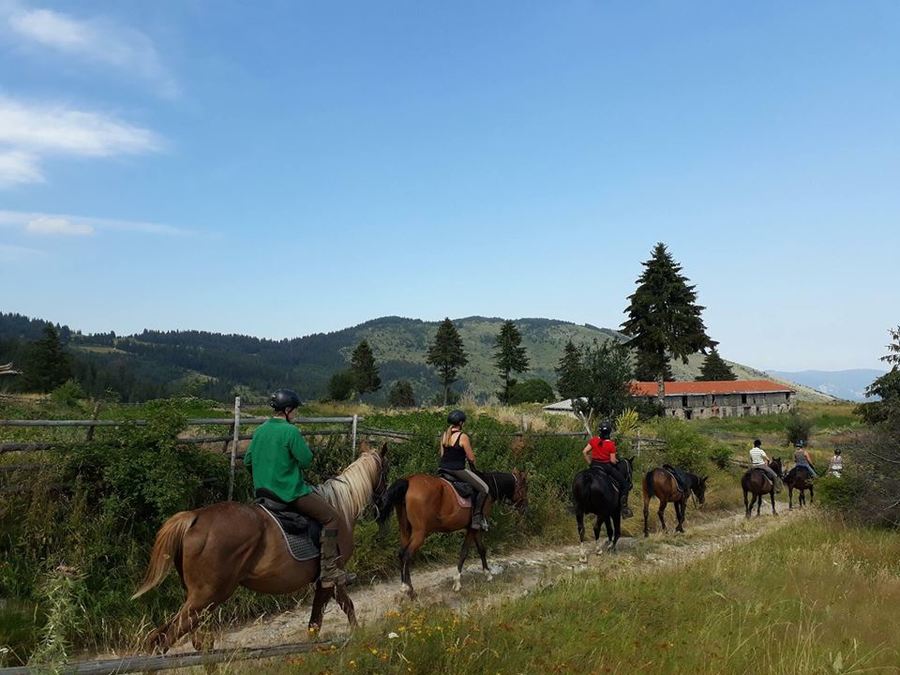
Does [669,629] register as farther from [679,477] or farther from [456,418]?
→ [679,477]

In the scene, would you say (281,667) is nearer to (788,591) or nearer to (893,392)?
(788,591)

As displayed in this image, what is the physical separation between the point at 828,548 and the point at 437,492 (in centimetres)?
685

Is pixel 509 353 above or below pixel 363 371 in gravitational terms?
above

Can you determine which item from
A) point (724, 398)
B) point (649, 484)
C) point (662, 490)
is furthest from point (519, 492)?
point (724, 398)

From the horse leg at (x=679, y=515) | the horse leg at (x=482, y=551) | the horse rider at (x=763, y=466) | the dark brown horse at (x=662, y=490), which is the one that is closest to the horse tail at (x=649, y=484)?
the dark brown horse at (x=662, y=490)

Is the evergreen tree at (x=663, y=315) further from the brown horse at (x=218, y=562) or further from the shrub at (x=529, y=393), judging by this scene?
the brown horse at (x=218, y=562)

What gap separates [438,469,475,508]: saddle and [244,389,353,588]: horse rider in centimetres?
329

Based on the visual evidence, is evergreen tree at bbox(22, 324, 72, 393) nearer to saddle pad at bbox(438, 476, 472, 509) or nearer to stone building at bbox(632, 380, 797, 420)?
saddle pad at bbox(438, 476, 472, 509)

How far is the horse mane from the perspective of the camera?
6746 mm

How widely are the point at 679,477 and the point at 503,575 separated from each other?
736 centimetres

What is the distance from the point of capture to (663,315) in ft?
152

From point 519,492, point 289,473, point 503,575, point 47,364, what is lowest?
point 503,575

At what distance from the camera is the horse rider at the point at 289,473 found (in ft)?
19.7

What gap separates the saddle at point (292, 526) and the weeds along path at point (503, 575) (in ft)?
2.82
